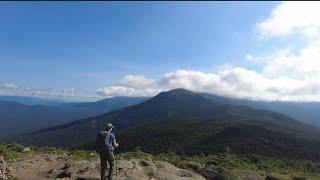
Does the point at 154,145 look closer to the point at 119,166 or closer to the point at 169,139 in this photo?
the point at 169,139

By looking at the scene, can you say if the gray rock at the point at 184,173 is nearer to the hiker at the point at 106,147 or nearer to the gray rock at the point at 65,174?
the hiker at the point at 106,147

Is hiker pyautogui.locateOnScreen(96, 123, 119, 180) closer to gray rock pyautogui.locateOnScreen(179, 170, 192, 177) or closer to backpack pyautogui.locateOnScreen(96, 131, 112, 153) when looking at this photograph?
backpack pyautogui.locateOnScreen(96, 131, 112, 153)

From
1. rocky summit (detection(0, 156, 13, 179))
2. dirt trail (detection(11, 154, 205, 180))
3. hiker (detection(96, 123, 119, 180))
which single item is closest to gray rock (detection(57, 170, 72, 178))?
dirt trail (detection(11, 154, 205, 180))

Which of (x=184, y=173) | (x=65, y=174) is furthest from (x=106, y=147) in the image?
(x=184, y=173)

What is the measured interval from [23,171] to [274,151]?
127 m

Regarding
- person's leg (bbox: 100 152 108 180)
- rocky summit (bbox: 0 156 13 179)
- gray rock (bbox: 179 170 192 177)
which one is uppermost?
person's leg (bbox: 100 152 108 180)

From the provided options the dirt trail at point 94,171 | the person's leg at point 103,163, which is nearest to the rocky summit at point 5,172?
the dirt trail at point 94,171

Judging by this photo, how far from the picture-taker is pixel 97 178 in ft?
80.8

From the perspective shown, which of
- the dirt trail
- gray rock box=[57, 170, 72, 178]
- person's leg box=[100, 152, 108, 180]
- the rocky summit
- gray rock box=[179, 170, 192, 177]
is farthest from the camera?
gray rock box=[179, 170, 192, 177]

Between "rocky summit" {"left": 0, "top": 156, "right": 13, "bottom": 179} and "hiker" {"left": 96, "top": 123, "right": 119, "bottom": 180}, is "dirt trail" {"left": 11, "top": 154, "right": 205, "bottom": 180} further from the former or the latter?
"hiker" {"left": 96, "top": 123, "right": 119, "bottom": 180}

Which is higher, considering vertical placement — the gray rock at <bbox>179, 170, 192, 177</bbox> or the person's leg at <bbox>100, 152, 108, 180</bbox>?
the person's leg at <bbox>100, 152, 108, 180</bbox>

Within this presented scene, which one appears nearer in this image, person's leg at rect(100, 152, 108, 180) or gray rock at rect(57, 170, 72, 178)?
person's leg at rect(100, 152, 108, 180)

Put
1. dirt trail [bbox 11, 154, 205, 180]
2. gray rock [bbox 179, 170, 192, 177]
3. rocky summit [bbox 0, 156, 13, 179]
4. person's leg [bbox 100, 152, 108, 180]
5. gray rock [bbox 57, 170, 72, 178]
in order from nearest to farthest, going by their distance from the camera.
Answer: person's leg [bbox 100, 152, 108, 180] → rocky summit [bbox 0, 156, 13, 179] → dirt trail [bbox 11, 154, 205, 180] → gray rock [bbox 57, 170, 72, 178] → gray rock [bbox 179, 170, 192, 177]

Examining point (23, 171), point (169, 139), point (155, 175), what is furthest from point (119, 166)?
point (169, 139)
